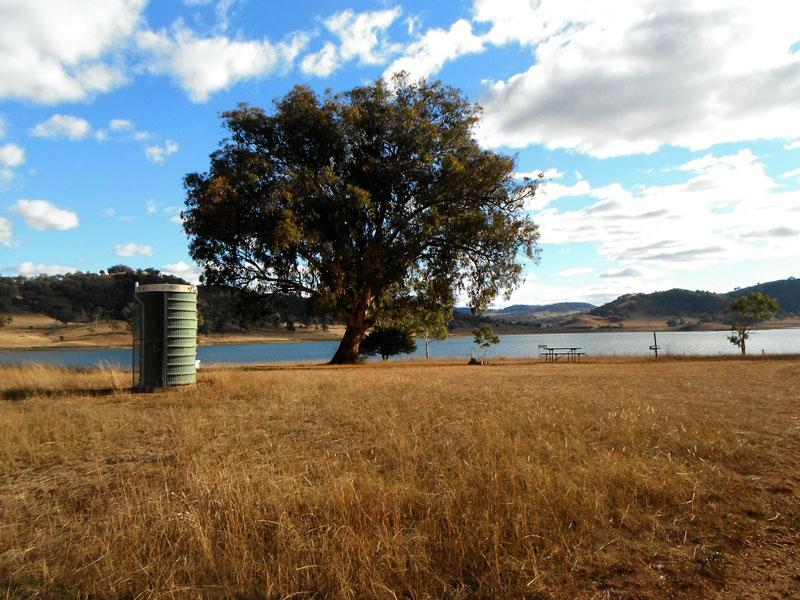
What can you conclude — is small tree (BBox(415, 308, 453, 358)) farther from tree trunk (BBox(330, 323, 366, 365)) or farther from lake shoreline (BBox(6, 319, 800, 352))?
lake shoreline (BBox(6, 319, 800, 352))

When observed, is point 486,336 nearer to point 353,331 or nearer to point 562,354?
point 562,354

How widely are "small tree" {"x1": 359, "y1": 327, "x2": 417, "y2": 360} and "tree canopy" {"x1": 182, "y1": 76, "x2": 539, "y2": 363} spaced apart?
14159 mm

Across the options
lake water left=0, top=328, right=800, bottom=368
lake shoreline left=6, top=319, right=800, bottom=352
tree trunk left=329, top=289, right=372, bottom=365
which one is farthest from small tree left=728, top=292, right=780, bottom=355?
tree trunk left=329, top=289, right=372, bottom=365

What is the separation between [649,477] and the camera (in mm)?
5559

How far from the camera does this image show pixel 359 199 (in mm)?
23062

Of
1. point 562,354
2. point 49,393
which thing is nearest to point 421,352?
point 562,354

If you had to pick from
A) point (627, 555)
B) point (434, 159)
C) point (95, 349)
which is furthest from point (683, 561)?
point (95, 349)

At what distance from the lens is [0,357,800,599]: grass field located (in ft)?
12.3

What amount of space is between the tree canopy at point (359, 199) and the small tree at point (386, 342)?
14159mm

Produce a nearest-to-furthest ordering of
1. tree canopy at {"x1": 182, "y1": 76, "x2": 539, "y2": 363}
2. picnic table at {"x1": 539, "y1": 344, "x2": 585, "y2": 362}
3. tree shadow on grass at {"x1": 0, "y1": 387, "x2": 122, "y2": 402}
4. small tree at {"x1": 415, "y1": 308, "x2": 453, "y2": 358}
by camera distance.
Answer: tree shadow on grass at {"x1": 0, "y1": 387, "x2": 122, "y2": 402} < tree canopy at {"x1": 182, "y1": 76, "x2": 539, "y2": 363} < small tree at {"x1": 415, "y1": 308, "x2": 453, "y2": 358} < picnic table at {"x1": 539, "y1": 344, "x2": 585, "y2": 362}

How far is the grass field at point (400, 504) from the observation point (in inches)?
148

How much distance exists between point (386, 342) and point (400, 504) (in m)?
38.8

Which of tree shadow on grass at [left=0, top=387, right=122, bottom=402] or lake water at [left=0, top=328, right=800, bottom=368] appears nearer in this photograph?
tree shadow on grass at [left=0, top=387, right=122, bottom=402]

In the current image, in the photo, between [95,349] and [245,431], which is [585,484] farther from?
[95,349]
